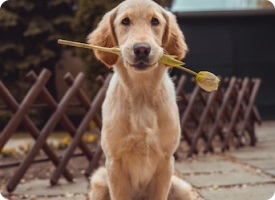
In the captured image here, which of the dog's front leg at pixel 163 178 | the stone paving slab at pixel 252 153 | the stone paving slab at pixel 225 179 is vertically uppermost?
the dog's front leg at pixel 163 178

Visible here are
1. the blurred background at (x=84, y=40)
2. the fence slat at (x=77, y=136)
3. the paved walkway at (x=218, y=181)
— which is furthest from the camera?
the blurred background at (x=84, y=40)

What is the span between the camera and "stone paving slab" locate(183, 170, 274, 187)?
3.98 meters

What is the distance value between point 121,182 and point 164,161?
0.95 feet

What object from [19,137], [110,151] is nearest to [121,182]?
[110,151]

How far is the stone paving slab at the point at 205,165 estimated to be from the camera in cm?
471

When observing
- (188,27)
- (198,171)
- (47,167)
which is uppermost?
(188,27)

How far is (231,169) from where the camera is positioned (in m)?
4.69

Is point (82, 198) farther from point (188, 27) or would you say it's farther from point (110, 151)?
point (188, 27)

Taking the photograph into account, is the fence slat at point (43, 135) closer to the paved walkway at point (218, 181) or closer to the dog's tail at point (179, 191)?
the paved walkway at point (218, 181)

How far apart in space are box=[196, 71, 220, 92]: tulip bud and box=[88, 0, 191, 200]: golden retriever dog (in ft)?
0.85

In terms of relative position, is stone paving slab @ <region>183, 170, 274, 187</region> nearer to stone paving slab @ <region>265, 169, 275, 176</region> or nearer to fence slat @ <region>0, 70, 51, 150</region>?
stone paving slab @ <region>265, 169, 275, 176</region>

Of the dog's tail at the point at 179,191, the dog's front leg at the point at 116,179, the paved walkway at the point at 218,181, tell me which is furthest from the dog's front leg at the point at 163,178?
the paved walkway at the point at 218,181

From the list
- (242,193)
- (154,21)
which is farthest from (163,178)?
(242,193)

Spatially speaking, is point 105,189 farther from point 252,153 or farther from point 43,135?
point 252,153
